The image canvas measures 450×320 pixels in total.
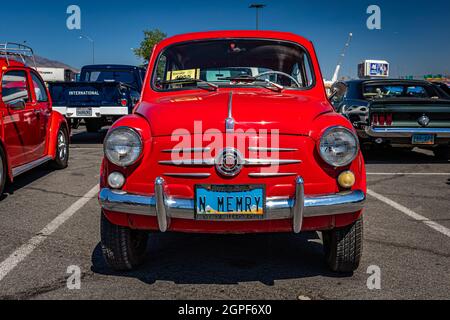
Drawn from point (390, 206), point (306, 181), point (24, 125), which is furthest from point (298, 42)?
point (24, 125)

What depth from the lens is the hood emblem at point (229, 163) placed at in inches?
113

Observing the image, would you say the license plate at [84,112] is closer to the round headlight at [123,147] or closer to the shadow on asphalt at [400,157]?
the shadow on asphalt at [400,157]

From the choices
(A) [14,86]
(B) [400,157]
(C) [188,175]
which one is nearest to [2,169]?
(A) [14,86]

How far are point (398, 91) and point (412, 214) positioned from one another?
497cm

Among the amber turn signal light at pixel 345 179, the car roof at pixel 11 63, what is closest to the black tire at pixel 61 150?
the car roof at pixel 11 63

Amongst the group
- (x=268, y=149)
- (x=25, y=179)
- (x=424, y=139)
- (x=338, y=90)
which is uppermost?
(x=338, y=90)

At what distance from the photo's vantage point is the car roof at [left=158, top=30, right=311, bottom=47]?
4355mm

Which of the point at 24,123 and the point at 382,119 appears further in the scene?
the point at 382,119

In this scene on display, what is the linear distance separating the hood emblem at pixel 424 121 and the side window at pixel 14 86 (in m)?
5.86

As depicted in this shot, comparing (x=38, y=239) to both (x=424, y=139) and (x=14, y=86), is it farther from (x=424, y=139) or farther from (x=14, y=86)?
(x=424, y=139)

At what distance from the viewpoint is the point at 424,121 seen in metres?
7.72
